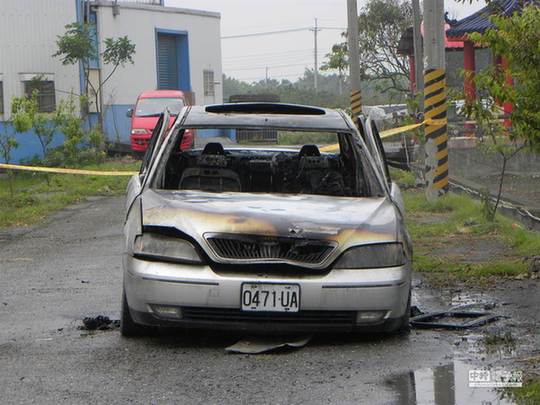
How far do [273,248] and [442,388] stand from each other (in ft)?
5.18

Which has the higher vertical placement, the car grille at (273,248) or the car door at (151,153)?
the car door at (151,153)

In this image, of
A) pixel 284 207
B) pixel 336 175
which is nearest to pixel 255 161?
pixel 336 175

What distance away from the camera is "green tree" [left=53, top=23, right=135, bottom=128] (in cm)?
3856

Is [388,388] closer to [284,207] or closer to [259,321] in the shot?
[259,321]

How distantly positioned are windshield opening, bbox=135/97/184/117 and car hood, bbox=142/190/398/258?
1123 inches

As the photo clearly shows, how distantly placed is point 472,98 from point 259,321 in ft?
13.2

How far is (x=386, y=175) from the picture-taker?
8.91 meters

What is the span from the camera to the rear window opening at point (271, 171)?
9125mm

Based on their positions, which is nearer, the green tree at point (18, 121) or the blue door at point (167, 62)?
the green tree at point (18, 121)

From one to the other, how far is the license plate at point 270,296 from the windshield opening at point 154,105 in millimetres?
29337

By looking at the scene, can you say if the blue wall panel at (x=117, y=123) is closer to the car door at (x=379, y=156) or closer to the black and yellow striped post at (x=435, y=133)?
the black and yellow striped post at (x=435, y=133)

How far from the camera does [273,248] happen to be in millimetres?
7531

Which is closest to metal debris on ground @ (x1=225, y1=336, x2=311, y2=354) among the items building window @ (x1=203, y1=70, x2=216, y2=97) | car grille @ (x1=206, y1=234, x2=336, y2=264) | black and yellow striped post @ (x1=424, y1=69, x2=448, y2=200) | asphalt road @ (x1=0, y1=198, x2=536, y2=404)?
asphalt road @ (x1=0, y1=198, x2=536, y2=404)

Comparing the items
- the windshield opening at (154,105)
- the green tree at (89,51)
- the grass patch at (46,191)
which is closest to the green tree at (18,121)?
the grass patch at (46,191)
